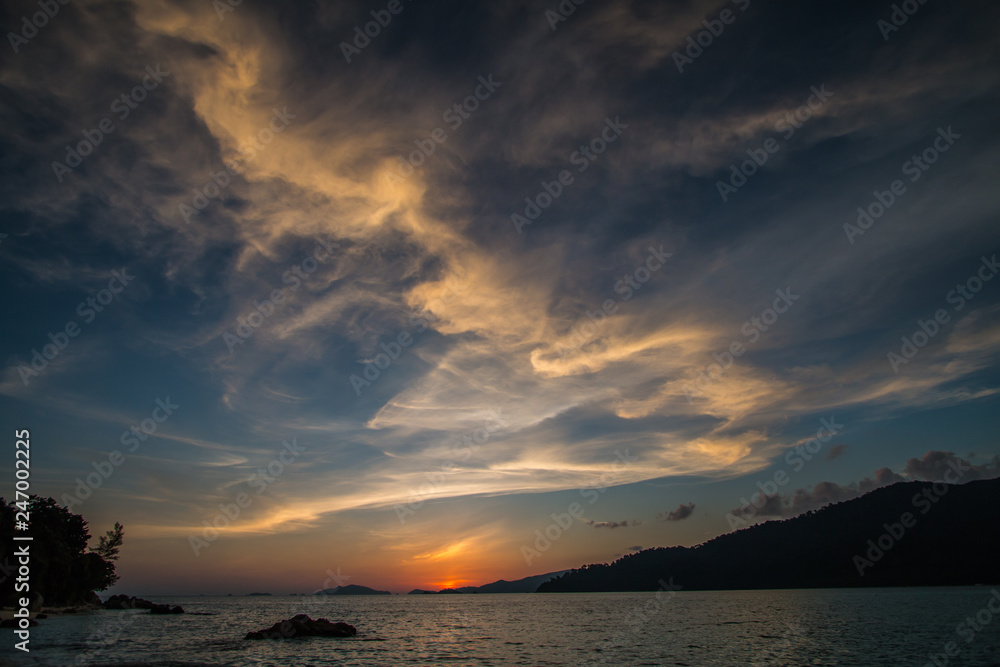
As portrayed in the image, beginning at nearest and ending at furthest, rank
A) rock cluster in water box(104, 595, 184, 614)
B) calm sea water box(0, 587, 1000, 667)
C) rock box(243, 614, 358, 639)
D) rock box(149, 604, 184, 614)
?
1. calm sea water box(0, 587, 1000, 667)
2. rock box(243, 614, 358, 639)
3. rock box(149, 604, 184, 614)
4. rock cluster in water box(104, 595, 184, 614)

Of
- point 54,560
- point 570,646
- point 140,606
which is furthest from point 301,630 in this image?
point 140,606

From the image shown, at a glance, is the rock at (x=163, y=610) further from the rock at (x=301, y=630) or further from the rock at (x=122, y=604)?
the rock at (x=301, y=630)

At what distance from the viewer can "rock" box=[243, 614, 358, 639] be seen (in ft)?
236

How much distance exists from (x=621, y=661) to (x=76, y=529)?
131 m

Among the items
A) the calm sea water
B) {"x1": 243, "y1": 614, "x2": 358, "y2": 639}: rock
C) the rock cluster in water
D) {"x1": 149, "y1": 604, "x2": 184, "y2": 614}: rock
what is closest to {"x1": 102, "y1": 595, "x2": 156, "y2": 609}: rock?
the rock cluster in water

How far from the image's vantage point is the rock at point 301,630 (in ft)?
236

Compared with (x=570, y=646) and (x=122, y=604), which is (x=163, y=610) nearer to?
(x=122, y=604)

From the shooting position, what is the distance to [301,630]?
73.0 metres

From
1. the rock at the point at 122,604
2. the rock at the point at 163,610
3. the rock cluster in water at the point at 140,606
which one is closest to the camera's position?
the rock at the point at 163,610

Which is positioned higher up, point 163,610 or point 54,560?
point 54,560

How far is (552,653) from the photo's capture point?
5644 centimetres

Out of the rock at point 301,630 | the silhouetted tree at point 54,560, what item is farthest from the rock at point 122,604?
the rock at point 301,630

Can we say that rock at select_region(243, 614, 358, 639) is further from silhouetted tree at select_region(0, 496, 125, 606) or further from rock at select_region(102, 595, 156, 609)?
rock at select_region(102, 595, 156, 609)

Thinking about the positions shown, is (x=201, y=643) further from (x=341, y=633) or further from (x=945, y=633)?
(x=945, y=633)
